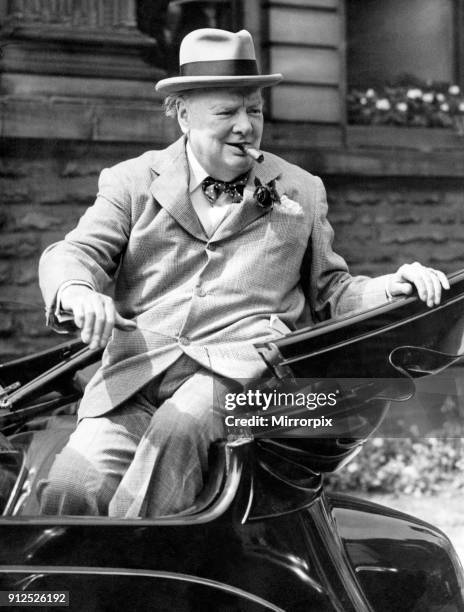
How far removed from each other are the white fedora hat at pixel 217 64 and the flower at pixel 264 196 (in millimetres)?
211

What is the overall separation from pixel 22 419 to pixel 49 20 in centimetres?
367

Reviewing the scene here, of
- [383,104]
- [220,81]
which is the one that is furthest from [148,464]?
[383,104]

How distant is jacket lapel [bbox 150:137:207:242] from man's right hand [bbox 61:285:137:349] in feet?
1.18

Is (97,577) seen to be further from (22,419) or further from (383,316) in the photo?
(22,419)

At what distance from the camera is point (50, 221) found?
5824 millimetres

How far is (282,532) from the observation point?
6.59 feet

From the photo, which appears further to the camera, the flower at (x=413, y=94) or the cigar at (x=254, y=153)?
the flower at (x=413, y=94)

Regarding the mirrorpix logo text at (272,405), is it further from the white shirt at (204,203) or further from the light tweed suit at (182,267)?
the white shirt at (204,203)

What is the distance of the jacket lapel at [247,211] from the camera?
2334mm

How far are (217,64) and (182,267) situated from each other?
1.40 ft

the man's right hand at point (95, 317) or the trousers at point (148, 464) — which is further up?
the man's right hand at point (95, 317)

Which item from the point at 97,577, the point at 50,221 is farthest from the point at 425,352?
the point at 50,221

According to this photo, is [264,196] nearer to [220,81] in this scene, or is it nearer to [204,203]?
[204,203]

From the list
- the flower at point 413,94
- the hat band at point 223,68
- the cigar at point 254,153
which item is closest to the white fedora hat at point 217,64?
the hat band at point 223,68
